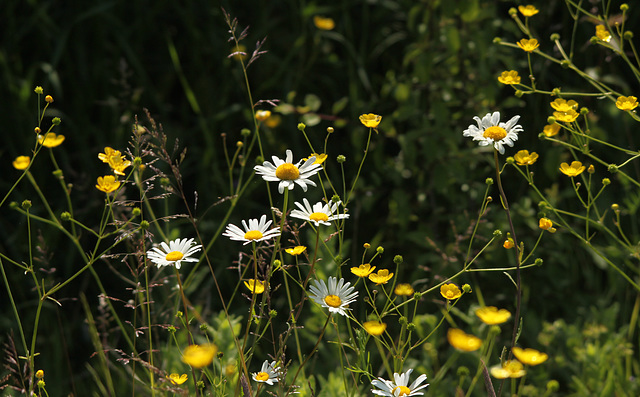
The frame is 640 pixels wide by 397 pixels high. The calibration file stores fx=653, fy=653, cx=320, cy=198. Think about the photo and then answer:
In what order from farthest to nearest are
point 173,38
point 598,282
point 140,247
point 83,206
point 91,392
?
point 173,38 → point 83,206 → point 598,282 → point 91,392 → point 140,247

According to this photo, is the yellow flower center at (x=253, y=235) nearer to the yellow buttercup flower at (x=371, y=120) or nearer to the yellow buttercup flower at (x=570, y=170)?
the yellow buttercup flower at (x=371, y=120)

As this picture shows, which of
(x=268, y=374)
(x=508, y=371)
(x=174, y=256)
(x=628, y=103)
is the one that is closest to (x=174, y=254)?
(x=174, y=256)

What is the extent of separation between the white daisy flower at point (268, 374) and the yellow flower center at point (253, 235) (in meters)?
0.17

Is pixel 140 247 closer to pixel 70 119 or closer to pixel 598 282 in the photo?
pixel 70 119

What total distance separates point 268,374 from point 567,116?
22.0 inches

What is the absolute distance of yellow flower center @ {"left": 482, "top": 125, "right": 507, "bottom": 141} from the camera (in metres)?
0.92

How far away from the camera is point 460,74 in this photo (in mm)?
1816

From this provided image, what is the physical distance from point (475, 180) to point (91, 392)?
3.84 feet

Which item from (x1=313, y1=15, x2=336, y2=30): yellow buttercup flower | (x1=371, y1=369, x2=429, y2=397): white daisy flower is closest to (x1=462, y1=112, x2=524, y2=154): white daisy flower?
(x1=371, y1=369, x2=429, y2=397): white daisy flower

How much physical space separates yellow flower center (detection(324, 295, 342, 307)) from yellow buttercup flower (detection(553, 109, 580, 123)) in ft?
1.34

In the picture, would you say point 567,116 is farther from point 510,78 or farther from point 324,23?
point 324,23

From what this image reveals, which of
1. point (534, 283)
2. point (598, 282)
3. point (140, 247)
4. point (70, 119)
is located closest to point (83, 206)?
point (70, 119)

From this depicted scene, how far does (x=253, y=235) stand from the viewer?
0.86 m

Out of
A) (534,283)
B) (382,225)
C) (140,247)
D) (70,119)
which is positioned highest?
(140,247)
